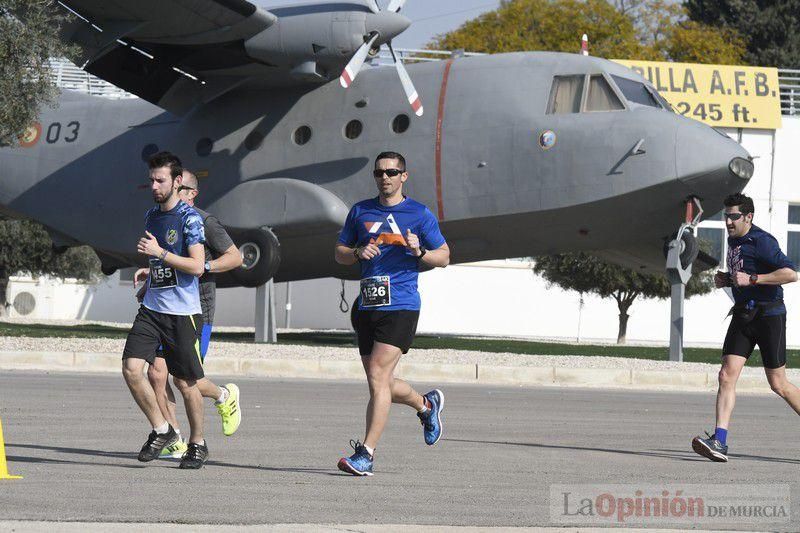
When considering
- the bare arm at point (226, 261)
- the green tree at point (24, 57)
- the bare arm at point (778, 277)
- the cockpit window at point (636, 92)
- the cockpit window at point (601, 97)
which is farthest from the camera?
the green tree at point (24, 57)

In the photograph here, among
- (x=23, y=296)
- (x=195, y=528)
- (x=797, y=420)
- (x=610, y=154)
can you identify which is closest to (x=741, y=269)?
(x=797, y=420)

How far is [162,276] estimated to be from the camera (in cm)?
796

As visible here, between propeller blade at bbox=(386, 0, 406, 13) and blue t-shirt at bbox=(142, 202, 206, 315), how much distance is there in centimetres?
1340

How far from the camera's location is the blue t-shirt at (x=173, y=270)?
797 centimetres

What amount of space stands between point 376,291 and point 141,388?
5.40ft

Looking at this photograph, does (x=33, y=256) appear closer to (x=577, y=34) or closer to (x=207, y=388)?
(x=577, y=34)

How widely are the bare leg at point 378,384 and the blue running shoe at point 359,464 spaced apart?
11 centimetres

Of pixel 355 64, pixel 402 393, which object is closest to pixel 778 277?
pixel 402 393

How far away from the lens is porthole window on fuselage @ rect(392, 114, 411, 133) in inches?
824

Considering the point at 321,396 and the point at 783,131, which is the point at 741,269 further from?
the point at 783,131

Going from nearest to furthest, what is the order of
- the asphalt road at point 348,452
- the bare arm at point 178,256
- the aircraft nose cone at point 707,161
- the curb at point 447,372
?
1. the asphalt road at point 348,452
2. the bare arm at point 178,256
3. the curb at point 447,372
4. the aircraft nose cone at point 707,161

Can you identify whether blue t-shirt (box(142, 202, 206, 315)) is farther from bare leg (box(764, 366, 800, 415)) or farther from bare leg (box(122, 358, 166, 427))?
bare leg (box(764, 366, 800, 415))

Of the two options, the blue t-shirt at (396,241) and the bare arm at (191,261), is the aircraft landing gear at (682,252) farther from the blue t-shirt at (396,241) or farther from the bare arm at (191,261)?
the bare arm at (191,261)

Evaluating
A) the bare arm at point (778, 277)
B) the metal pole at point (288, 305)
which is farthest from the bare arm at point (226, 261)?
the metal pole at point (288, 305)
